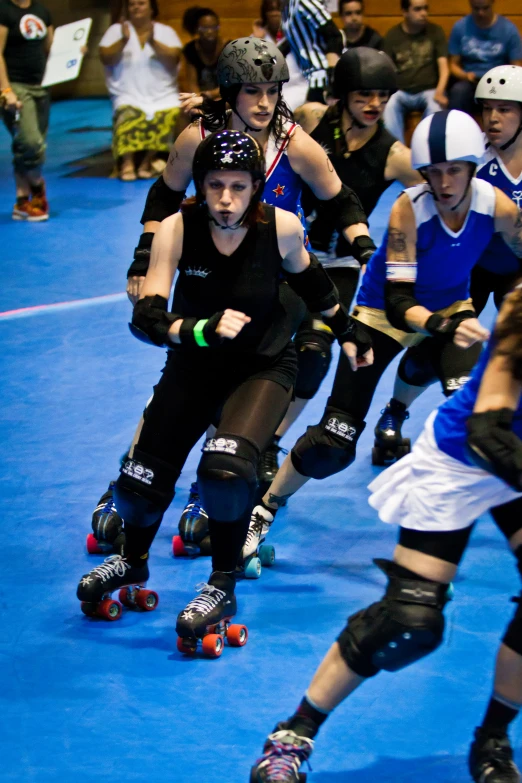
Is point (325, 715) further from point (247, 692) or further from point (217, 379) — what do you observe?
point (217, 379)

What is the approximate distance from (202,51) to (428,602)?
9047mm

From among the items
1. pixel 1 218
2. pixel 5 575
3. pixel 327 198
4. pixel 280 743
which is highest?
pixel 327 198

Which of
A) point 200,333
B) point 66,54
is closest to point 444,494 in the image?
point 200,333

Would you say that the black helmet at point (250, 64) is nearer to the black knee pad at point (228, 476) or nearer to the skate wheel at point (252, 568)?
the black knee pad at point (228, 476)

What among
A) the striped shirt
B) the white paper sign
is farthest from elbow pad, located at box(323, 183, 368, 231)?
the white paper sign

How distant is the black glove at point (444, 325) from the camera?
3.62 m

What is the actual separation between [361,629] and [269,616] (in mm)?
1093

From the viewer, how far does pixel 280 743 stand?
2.74 metres

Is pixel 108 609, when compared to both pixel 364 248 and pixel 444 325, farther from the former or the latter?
pixel 364 248

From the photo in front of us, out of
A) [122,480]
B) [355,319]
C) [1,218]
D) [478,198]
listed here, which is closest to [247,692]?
[122,480]

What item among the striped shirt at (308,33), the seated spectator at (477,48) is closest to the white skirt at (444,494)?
the striped shirt at (308,33)

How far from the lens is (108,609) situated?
3.68 metres

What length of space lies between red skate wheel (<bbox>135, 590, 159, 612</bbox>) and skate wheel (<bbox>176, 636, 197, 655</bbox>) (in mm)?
293

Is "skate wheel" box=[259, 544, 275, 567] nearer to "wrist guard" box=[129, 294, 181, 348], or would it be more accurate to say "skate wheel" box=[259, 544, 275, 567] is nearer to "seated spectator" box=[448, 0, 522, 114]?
"wrist guard" box=[129, 294, 181, 348]
